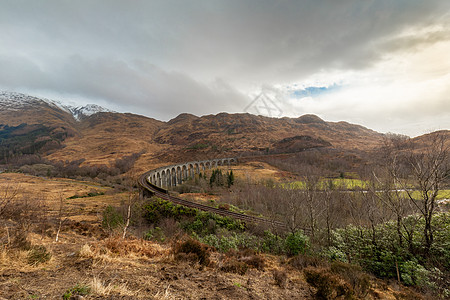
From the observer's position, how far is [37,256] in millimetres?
5262

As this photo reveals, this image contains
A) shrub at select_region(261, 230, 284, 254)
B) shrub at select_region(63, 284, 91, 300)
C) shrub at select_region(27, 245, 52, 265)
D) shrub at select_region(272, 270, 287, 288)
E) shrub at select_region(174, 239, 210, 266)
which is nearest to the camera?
shrub at select_region(63, 284, 91, 300)

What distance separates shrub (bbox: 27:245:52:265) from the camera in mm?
5086

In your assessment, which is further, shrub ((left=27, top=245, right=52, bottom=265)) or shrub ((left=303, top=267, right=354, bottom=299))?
shrub ((left=303, top=267, right=354, bottom=299))

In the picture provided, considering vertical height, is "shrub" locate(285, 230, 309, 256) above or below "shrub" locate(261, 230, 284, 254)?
above

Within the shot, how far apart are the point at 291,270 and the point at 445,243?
7.94 metres

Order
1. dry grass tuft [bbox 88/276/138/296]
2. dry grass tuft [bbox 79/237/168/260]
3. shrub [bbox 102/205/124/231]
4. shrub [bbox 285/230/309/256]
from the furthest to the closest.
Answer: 1. shrub [bbox 102/205/124/231]
2. shrub [bbox 285/230/309/256]
3. dry grass tuft [bbox 79/237/168/260]
4. dry grass tuft [bbox 88/276/138/296]

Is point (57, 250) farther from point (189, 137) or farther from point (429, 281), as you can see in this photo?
point (189, 137)

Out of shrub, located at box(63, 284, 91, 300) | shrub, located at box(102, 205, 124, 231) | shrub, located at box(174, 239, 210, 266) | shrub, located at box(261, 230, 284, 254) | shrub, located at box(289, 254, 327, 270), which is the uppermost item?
shrub, located at box(63, 284, 91, 300)

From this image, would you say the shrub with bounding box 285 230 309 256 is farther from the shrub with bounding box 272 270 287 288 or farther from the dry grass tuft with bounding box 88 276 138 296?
the dry grass tuft with bounding box 88 276 138 296

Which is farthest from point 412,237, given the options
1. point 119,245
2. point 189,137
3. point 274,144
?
point 189,137

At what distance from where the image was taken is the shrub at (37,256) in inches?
200

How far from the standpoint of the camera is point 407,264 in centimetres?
933

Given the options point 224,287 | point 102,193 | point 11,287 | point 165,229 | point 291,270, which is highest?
point 11,287

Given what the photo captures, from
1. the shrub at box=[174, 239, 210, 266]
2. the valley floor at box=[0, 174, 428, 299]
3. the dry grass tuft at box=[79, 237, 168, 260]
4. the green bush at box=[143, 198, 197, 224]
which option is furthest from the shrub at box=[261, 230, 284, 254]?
the green bush at box=[143, 198, 197, 224]
